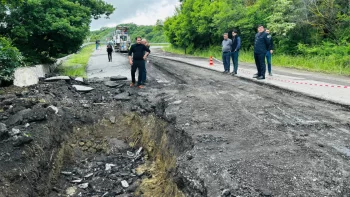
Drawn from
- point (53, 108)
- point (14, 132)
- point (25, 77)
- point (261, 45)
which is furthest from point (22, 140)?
point (261, 45)

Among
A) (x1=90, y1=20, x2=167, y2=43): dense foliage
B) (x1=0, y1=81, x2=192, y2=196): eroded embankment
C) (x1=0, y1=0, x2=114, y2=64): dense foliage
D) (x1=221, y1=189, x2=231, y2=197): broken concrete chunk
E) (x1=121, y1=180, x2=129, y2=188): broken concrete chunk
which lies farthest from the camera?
(x1=90, y1=20, x2=167, y2=43): dense foliage

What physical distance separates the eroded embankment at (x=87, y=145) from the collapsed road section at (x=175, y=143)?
0.08 ft

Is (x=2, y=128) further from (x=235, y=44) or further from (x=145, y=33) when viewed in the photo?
(x=145, y=33)

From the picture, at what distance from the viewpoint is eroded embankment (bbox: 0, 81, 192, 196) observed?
510cm

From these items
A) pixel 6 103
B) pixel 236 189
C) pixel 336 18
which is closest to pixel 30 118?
pixel 6 103

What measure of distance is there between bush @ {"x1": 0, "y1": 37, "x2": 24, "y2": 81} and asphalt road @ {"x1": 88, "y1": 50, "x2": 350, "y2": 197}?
238 inches

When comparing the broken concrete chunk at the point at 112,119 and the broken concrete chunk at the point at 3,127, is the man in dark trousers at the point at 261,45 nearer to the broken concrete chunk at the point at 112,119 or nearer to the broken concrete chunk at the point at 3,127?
the broken concrete chunk at the point at 112,119

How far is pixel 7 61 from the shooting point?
977 centimetres

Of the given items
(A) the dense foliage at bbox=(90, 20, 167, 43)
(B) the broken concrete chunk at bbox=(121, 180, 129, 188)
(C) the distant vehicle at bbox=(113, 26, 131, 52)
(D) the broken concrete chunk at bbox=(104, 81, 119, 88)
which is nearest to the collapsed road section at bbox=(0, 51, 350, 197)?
(B) the broken concrete chunk at bbox=(121, 180, 129, 188)

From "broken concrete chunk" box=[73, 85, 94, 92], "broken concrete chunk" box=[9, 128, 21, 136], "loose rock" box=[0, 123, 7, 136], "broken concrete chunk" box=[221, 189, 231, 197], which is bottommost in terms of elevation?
"broken concrete chunk" box=[221, 189, 231, 197]

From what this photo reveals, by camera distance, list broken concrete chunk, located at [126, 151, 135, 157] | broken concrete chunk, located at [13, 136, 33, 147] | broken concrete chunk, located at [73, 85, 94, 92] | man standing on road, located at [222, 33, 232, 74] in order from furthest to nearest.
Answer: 1. man standing on road, located at [222, 33, 232, 74]
2. broken concrete chunk, located at [73, 85, 94, 92]
3. broken concrete chunk, located at [126, 151, 135, 157]
4. broken concrete chunk, located at [13, 136, 33, 147]

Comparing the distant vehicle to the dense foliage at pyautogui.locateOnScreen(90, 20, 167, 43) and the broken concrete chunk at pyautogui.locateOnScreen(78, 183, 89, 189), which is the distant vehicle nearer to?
the dense foliage at pyautogui.locateOnScreen(90, 20, 167, 43)

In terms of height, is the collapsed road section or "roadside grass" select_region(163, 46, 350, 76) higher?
"roadside grass" select_region(163, 46, 350, 76)


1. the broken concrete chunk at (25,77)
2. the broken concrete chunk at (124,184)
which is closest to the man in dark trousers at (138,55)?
the broken concrete chunk at (25,77)
